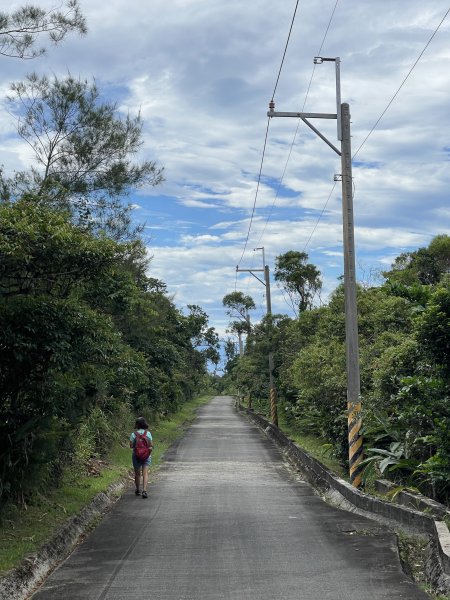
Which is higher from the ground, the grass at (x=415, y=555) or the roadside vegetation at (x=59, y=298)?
the roadside vegetation at (x=59, y=298)

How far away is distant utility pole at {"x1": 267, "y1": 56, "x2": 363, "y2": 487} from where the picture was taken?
50.8 feet

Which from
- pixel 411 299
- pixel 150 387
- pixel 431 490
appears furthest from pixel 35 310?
pixel 150 387

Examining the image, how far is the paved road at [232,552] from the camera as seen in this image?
7.64m

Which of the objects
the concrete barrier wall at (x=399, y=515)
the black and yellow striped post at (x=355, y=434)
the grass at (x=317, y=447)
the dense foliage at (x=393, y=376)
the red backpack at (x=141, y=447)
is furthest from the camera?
the grass at (x=317, y=447)

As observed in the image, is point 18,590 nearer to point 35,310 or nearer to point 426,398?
point 35,310

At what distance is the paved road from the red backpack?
95 cm

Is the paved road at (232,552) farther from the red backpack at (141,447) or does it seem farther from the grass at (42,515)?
the red backpack at (141,447)

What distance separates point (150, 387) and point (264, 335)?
1103 centimetres

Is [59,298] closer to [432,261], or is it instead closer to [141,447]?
[141,447]

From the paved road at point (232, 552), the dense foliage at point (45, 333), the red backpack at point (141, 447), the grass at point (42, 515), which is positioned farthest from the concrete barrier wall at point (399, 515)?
the dense foliage at point (45, 333)

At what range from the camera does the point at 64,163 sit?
1600 centimetres

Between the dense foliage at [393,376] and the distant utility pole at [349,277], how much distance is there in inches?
13.8

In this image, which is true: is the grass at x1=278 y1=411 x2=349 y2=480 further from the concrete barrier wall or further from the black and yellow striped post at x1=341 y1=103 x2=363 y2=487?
the black and yellow striped post at x1=341 y1=103 x2=363 y2=487

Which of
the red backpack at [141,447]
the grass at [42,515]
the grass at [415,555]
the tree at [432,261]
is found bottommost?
the grass at [415,555]
